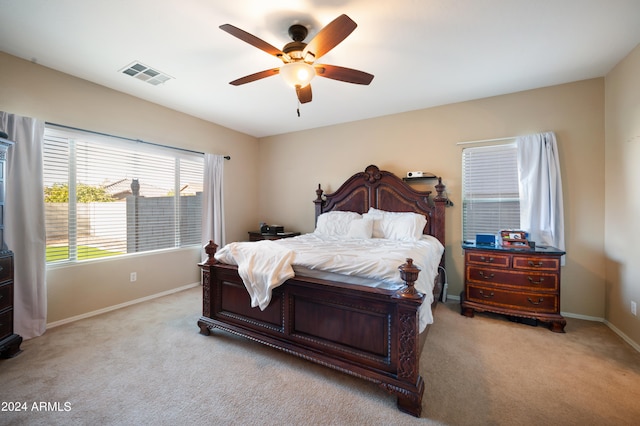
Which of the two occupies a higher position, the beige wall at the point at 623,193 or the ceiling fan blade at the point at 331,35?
the ceiling fan blade at the point at 331,35

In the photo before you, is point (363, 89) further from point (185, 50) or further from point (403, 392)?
point (403, 392)

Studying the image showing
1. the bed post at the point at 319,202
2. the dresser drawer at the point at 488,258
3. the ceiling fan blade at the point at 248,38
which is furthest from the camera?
the bed post at the point at 319,202

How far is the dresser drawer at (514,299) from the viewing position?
269 cm

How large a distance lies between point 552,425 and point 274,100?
3.89m

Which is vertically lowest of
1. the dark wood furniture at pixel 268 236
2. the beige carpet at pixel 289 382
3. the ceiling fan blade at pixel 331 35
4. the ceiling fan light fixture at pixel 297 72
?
the beige carpet at pixel 289 382

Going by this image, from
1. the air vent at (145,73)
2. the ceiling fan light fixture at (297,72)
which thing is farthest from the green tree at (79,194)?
the ceiling fan light fixture at (297,72)

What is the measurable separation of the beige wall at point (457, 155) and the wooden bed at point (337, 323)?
2295 millimetres

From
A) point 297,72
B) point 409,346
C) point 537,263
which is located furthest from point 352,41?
point 537,263

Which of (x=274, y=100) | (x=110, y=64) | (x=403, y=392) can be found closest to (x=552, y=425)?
(x=403, y=392)

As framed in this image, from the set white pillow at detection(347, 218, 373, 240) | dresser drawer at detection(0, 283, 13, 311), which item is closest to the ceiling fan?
white pillow at detection(347, 218, 373, 240)

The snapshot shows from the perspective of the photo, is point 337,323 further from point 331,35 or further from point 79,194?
point 79,194

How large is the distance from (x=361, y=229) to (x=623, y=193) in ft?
8.67

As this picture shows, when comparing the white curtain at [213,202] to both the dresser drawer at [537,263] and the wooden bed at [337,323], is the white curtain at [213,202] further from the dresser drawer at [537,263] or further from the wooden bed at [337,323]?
the dresser drawer at [537,263]

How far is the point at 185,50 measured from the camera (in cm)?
238
